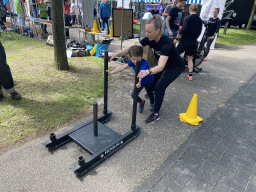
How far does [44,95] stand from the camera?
14.5ft

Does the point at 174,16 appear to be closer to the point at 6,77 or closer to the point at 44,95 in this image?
the point at 44,95

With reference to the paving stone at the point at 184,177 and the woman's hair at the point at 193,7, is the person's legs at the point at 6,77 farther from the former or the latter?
the woman's hair at the point at 193,7

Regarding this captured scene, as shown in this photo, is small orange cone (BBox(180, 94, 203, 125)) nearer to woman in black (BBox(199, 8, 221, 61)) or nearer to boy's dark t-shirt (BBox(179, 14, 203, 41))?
boy's dark t-shirt (BBox(179, 14, 203, 41))

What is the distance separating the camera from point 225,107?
440 centimetres

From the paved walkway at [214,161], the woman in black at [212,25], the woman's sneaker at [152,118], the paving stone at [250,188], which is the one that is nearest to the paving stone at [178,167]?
the paved walkway at [214,161]

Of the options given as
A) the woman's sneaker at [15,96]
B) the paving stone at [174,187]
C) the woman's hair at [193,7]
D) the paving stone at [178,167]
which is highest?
the woman's hair at [193,7]

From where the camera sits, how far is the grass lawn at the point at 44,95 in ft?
10.8

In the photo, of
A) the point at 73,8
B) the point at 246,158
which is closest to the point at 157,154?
the point at 246,158

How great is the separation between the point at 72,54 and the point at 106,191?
21.2 ft

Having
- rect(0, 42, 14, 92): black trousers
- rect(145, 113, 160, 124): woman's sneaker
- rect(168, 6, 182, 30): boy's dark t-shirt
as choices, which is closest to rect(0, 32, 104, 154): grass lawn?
rect(0, 42, 14, 92): black trousers

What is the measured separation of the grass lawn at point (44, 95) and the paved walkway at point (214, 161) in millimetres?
2036

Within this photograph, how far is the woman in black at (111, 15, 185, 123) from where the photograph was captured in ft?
9.78

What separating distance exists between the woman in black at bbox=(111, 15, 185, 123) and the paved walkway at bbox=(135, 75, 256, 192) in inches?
39.4

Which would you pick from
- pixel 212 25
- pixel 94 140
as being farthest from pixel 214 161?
pixel 212 25
